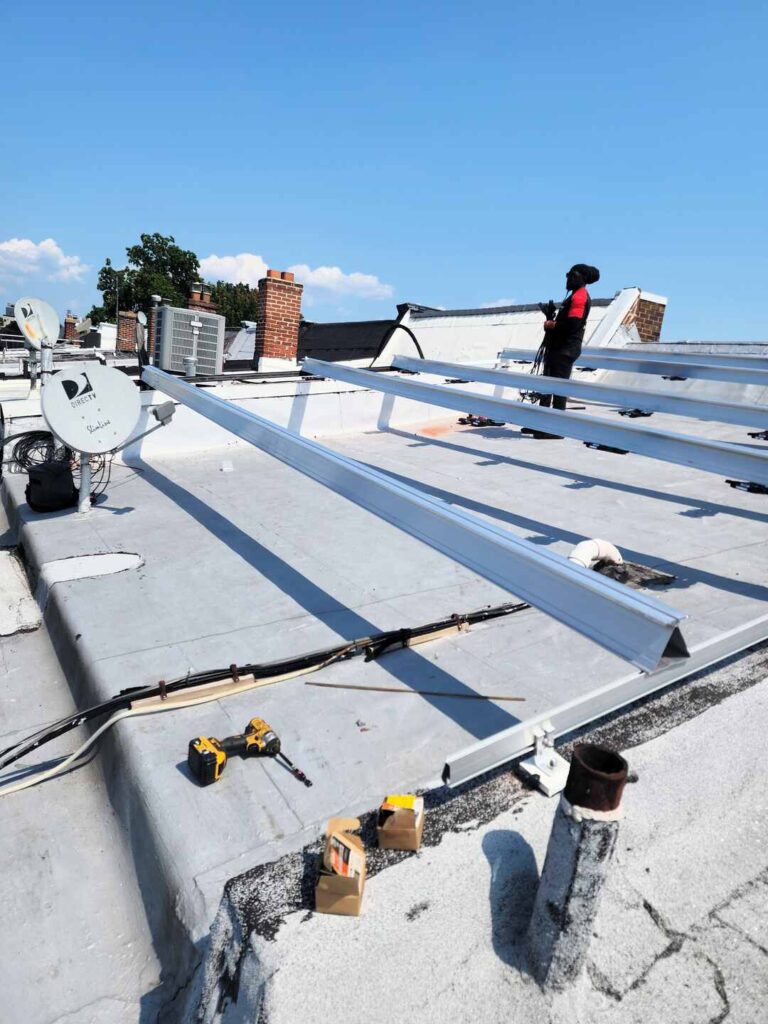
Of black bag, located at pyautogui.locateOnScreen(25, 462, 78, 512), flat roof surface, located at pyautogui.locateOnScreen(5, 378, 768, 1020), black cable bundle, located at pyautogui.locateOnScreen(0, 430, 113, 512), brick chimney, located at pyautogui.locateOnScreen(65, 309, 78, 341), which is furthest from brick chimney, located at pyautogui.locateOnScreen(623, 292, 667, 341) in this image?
brick chimney, located at pyautogui.locateOnScreen(65, 309, 78, 341)


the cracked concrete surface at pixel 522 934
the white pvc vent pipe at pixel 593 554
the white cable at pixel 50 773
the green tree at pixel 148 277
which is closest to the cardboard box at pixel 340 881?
the cracked concrete surface at pixel 522 934

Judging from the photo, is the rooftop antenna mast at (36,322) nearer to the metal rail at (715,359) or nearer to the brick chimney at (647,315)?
the metal rail at (715,359)

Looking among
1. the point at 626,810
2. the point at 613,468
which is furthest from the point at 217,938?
the point at 613,468

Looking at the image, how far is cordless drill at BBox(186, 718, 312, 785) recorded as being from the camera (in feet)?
8.37

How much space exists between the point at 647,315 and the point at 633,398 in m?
10.5

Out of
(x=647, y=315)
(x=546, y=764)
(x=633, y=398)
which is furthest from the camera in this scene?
(x=647, y=315)

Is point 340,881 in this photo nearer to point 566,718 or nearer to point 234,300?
point 566,718

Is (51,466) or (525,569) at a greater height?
(525,569)

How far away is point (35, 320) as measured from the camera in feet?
29.4

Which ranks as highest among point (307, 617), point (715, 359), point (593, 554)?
point (715, 359)

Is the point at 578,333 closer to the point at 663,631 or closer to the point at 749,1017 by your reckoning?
the point at 663,631

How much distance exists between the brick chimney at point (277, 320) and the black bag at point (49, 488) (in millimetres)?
6662

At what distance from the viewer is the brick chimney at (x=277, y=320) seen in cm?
1208

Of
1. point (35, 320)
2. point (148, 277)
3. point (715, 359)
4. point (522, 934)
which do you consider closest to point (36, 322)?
point (35, 320)
